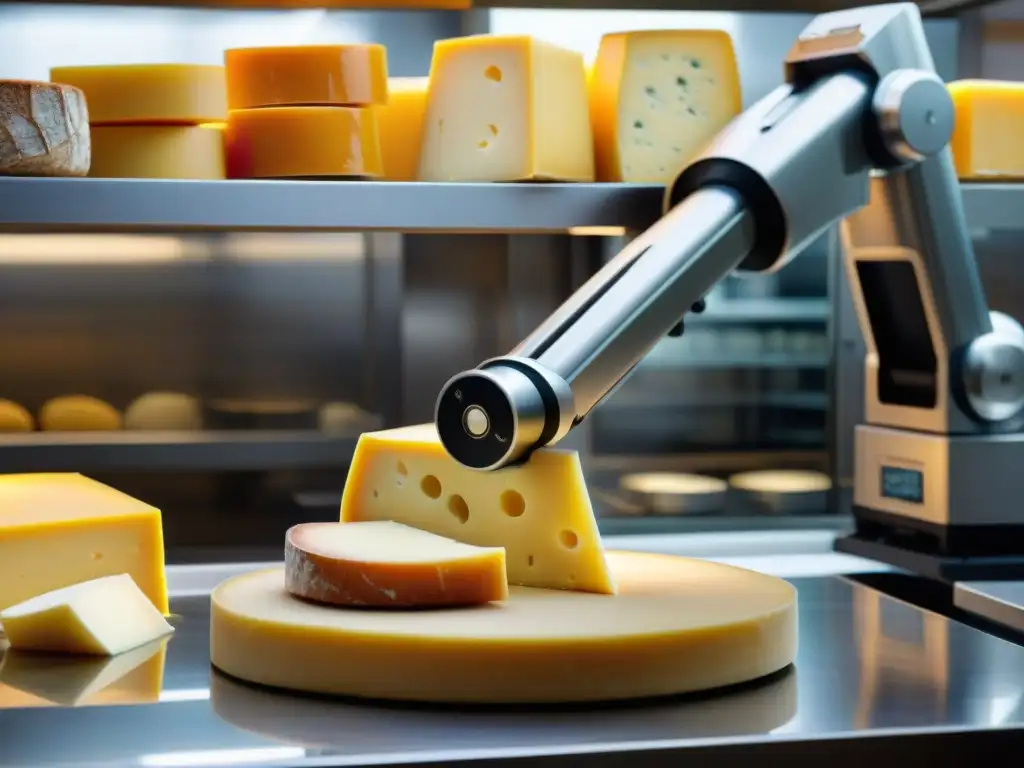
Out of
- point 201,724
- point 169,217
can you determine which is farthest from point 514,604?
point 169,217

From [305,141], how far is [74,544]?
1.42ft

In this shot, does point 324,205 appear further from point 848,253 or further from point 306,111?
point 848,253

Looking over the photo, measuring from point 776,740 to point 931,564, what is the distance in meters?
0.64

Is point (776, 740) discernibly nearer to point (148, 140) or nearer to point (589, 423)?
point (148, 140)

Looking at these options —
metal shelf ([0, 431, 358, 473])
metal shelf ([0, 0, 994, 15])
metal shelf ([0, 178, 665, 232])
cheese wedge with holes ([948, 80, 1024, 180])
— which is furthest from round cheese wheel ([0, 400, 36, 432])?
cheese wedge with holes ([948, 80, 1024, 180])

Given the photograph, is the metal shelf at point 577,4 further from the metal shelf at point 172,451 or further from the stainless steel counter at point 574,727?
the stainless steel counter at point 574,727

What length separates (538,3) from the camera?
1911mm

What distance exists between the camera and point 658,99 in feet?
5.12

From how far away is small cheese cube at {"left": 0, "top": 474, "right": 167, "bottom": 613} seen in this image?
52.3 inches

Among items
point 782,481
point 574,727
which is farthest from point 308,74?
point 782,481

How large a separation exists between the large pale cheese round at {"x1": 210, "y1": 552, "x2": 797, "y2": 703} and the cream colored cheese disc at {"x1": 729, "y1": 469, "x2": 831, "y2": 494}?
37.6 inches

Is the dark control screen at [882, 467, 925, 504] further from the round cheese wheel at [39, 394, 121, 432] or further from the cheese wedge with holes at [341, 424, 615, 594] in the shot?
the round cheese wheel at [39, 394, 121, 432]

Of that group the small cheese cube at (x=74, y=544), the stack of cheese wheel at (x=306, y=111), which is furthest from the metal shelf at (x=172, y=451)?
the stack of cheese wheel at (x=306, y=111)

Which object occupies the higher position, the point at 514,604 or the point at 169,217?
the point at 169,217
